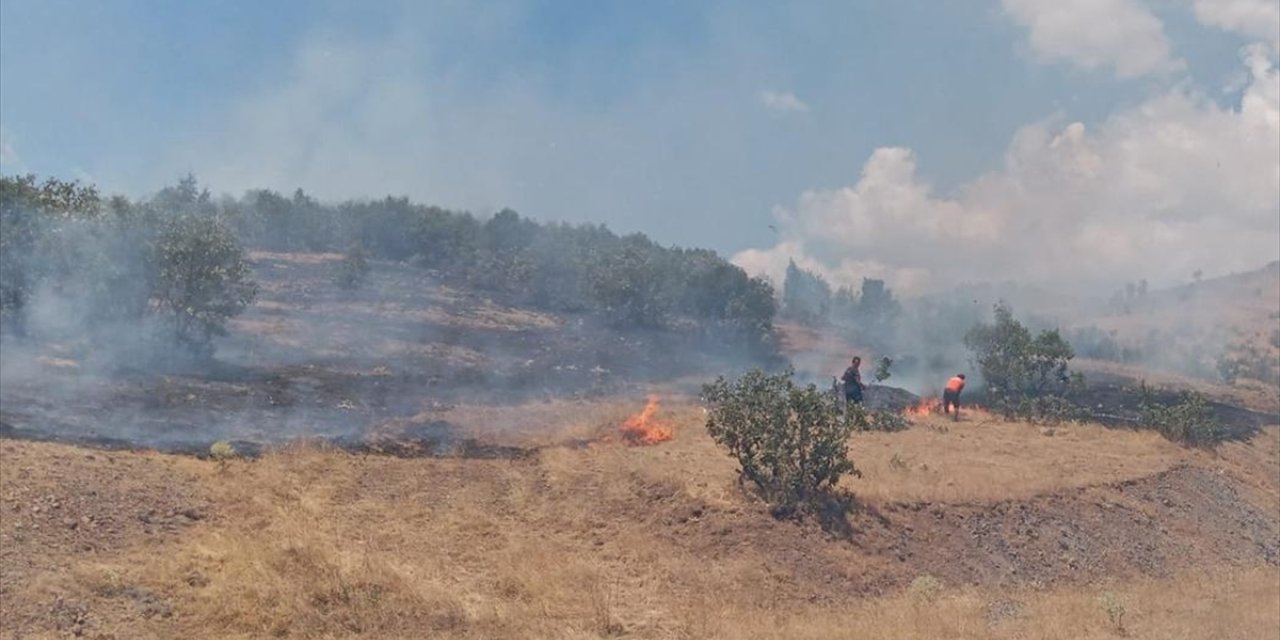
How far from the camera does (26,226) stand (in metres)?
26.5

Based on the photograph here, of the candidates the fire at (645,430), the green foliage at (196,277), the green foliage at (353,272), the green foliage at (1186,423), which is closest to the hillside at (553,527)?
the fire at (645,430)

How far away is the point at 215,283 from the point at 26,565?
66.8ft

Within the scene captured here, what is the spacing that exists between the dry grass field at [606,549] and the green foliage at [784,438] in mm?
703

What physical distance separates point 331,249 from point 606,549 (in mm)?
51864

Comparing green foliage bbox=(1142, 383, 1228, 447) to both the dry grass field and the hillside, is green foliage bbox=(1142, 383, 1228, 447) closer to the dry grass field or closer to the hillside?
the hillside

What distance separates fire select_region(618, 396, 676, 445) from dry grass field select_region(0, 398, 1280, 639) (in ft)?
5.94

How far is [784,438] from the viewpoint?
52.2 ft

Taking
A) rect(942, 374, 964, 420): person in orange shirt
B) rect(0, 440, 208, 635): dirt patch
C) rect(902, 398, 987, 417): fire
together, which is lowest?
rect(0, 440, 208, 635): dirt patch

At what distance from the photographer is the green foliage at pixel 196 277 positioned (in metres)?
29.1

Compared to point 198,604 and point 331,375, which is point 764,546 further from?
point 331,375

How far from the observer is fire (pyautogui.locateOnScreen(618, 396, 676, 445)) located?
22391 mm

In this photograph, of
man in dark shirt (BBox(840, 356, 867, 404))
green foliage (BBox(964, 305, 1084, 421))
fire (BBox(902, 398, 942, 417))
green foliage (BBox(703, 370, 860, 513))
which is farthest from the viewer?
green foliage (BBox(964, 305, 1084, 421))

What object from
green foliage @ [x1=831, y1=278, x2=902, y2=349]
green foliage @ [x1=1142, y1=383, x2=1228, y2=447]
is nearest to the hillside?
green foliage @ [x1=1142, y1=383, x2=1228, y2=447]

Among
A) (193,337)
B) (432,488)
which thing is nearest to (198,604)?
(432,488)
